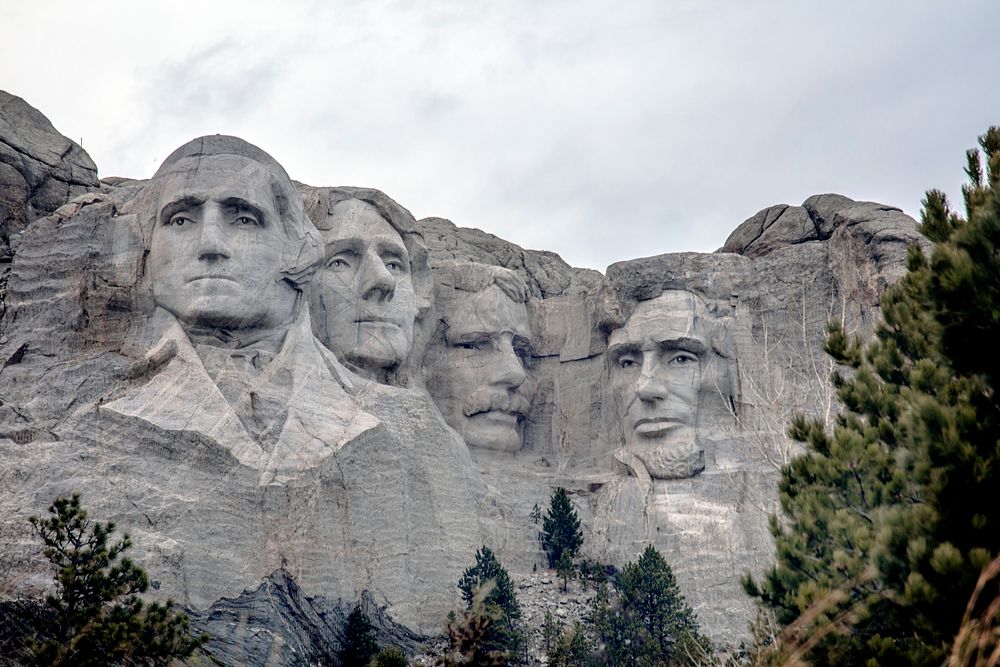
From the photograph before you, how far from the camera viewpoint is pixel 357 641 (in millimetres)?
15805

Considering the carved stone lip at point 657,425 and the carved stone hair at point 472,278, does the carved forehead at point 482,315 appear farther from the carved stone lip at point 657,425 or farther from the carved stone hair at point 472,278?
the carved stone lip at point 657,425

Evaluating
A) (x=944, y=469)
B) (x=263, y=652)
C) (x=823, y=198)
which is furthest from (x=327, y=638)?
(x=823, y=198)

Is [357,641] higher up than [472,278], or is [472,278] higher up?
[472,278]

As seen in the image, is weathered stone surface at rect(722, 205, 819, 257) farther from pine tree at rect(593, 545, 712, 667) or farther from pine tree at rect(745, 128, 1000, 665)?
pine tree at rect(745, 128, 1000, 665)

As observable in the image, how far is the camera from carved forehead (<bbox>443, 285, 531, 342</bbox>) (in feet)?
67.8

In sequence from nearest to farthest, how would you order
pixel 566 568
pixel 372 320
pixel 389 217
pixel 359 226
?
pixel 566 568
pixel 372 320
pixel 359 226
pixel 389 217

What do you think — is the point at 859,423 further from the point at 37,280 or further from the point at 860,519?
the point at 37,280

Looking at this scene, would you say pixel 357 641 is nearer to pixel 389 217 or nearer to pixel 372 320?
pixel 372 320

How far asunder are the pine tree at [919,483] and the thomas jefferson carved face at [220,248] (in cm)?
762

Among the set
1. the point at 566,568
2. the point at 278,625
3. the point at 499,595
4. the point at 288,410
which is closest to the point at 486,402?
the point at 566,568

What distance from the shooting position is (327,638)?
52.2 ft

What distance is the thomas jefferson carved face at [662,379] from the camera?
19609mm

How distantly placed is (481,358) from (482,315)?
57 cm

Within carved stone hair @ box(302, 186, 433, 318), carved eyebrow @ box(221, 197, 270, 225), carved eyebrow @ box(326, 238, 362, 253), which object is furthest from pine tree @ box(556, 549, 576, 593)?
carved eyebrow @ box(221, 197, 270, 225)
